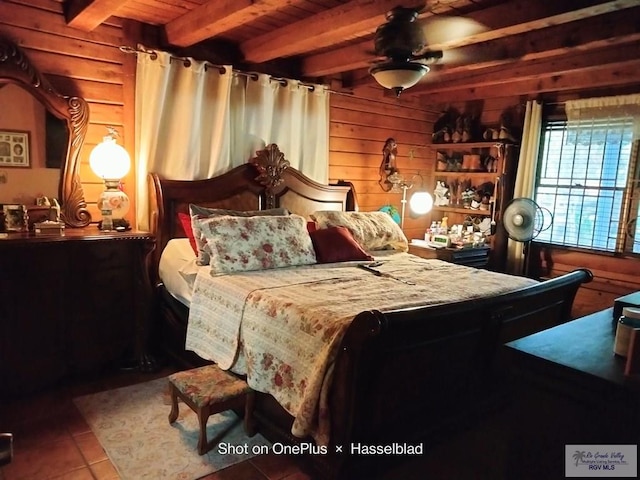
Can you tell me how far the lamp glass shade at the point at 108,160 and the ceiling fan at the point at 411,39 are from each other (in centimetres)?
177


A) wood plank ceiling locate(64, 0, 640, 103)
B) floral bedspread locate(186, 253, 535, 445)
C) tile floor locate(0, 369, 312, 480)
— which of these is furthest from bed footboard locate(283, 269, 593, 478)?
wood plank ceiling locate(64, 0, 640, 103)

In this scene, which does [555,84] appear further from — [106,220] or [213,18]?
[106,220]

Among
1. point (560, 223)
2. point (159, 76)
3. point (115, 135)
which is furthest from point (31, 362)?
point (560, 223)

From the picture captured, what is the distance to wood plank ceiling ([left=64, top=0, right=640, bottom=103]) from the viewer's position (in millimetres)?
2480

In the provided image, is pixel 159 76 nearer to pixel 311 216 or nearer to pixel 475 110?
pixel 311 216

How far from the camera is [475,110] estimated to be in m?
Answer: 4.98

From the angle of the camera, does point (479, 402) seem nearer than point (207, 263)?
Yes

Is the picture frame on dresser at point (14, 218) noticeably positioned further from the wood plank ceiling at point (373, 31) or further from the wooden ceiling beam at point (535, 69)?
the wooden ceiling beam at point (535, 69)

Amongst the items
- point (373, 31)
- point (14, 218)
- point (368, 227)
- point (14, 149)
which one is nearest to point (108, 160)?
point (14, 149)

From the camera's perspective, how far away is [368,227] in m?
3.79

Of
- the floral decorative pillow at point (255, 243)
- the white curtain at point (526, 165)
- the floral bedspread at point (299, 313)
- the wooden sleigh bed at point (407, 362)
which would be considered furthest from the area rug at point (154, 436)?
the white curtain at point (526, 165)

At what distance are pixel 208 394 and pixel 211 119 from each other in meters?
2.17

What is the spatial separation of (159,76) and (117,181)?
0.81m

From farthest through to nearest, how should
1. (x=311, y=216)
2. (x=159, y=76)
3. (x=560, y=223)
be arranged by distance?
(x=560, y=223) < (x=311, y=216) < (x=159, y=76)
